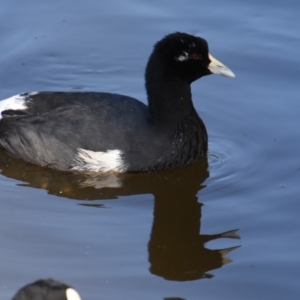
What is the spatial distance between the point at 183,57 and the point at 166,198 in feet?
4.93

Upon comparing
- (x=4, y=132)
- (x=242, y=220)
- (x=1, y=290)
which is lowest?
(x=1, y=290)

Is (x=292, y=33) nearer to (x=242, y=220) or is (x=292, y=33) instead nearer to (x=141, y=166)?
(x=141, y=166)

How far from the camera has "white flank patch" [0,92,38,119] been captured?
873cm

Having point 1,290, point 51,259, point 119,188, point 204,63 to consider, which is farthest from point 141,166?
point 1,290

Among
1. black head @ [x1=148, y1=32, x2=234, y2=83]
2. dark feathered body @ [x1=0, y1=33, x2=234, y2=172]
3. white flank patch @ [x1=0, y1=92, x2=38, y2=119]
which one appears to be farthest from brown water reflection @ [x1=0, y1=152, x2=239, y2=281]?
black head @ [x1=148, y1=32, x2=234, y2=83]

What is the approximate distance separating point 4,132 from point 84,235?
226cm

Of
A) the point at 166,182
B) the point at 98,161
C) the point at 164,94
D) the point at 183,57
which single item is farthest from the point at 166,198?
the point at 183,57

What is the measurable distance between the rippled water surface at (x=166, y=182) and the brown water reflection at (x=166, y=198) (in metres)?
0.02

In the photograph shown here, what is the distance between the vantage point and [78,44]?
10.7 metres

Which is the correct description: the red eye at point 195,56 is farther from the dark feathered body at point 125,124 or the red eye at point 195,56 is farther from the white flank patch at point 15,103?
the white flank patch at point 15,103

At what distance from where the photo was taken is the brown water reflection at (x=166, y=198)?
21.8 ft

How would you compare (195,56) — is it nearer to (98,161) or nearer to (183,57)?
(183,57)

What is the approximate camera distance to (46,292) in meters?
4.22

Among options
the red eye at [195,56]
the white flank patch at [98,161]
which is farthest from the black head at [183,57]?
the white flank patch at [98,161]
